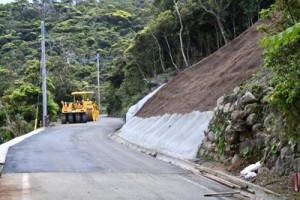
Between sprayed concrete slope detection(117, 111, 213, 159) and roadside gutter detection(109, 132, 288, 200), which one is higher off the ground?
sprayed concrete slope detection(117, 111, 213, 159)

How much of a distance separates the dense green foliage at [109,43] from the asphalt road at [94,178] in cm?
1624

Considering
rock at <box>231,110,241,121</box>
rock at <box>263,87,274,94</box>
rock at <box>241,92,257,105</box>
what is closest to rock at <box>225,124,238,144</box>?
rock at <box>231,110,241,121</box>

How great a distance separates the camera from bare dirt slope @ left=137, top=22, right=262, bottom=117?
17047 millimetres

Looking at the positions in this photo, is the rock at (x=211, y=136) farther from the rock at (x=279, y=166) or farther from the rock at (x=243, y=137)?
the rock at (x=279, y=166)

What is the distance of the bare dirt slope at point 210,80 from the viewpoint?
17.0 metres

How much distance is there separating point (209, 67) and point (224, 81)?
19.2 feet

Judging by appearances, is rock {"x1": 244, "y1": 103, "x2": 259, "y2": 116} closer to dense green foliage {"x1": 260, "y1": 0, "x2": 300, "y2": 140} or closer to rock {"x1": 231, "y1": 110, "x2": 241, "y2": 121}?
rock {"x1": 231, "y1": 110, "x2": 241, "y2": 121}

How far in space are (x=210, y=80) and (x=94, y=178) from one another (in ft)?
37.2

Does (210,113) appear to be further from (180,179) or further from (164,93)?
(164,93)

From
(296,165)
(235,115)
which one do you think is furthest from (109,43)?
(296,165)

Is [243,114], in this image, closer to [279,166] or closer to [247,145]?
[247,145]

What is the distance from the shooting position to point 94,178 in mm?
10281

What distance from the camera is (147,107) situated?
84.8 feet

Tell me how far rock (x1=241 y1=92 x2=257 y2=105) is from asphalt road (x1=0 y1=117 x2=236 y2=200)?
263 centimetres
